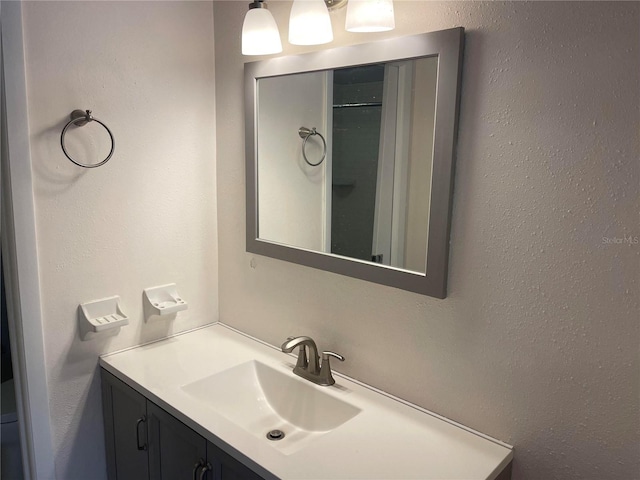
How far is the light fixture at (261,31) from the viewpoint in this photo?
1.51m

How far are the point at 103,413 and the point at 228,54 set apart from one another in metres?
1.39

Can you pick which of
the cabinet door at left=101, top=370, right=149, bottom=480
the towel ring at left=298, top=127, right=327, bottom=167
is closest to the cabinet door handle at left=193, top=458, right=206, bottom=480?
the cabinet door at left=101, top=370, right=149, bottom=480

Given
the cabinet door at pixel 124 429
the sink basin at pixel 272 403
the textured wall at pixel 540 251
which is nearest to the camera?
the textured wall at pixel 540 251

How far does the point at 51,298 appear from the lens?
1.62 meters

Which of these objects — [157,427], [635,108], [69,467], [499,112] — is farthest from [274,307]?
[635,108]

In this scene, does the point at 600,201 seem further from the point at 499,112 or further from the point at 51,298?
the point at 51,298

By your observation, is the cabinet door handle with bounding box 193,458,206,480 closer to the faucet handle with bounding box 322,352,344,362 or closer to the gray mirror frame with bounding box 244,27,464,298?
the faucet handle with bounding box 322,352,344,362

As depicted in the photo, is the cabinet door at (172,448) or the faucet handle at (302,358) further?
the faucet handle at (302,358)

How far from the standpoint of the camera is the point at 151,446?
159 cm

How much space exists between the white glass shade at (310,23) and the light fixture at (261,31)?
0.40 feet

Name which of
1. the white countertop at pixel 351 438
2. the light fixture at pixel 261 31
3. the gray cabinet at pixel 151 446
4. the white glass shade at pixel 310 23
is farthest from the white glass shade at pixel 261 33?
the gray cabinet at pixel 151 446

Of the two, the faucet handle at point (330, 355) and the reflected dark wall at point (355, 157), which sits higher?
the reflected dark wall at point (355, 157)

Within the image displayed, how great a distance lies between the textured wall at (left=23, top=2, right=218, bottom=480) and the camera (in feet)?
5.08

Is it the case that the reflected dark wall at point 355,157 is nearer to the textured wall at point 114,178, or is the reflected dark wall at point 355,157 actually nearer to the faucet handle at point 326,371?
the faucet handle at point 326,371
